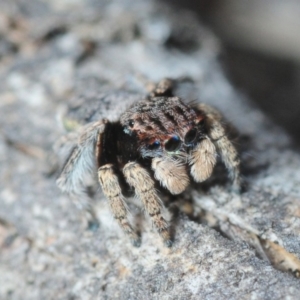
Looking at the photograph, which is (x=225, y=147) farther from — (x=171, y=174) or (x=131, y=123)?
(x=131, y=123)

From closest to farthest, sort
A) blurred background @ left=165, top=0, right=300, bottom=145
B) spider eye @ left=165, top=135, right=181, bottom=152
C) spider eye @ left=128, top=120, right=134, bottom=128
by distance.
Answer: spider eye @ left=165, top=135, right=181, bottom=152 < spider eye @ left=128, top=120, right=134, bottom=128 < blurred background @ left=165, top=0, right=300, bottom=145

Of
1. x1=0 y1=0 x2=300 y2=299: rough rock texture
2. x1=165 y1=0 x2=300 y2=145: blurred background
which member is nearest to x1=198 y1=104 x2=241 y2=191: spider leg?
x1=0 y1=0 x2=300 y2=299: rough rock texture

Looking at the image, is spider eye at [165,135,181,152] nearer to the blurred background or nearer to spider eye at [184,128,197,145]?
spider eye at [184,128,197,145]

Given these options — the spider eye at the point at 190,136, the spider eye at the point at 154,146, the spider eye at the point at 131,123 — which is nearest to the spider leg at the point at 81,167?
the spider eye at the point at 131,123

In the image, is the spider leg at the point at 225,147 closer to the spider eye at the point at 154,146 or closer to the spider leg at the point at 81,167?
the spider eye at the point at 154,146

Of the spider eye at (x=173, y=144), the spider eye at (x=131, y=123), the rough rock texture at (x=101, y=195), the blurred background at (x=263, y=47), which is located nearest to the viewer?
the rough rock texture at (x=101, y=195)

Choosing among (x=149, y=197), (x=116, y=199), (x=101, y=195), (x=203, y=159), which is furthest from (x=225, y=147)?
(x=101, y=195)

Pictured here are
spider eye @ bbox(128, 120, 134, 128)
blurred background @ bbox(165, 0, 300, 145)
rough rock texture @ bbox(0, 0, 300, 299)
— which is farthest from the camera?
blurred background @ bbox(165, 0, 300, 145)
